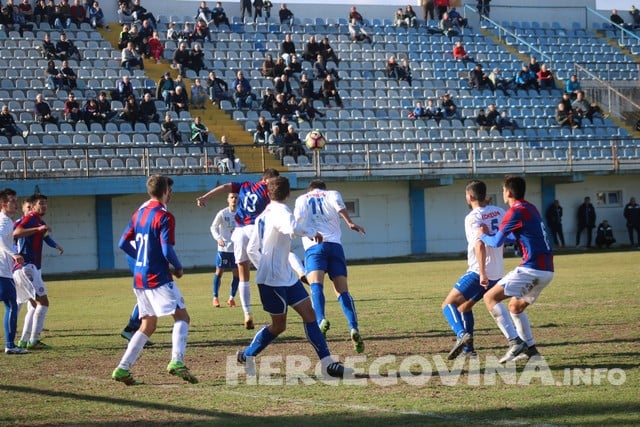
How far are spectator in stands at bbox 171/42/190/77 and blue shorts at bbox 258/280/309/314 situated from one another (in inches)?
1032

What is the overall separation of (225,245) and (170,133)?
482 inches

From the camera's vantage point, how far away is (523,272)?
Result: 9.78 meters

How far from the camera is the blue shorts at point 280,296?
9250mm

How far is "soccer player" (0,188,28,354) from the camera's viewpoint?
475 inches

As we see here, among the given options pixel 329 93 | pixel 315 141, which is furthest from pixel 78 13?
pixel 315 141

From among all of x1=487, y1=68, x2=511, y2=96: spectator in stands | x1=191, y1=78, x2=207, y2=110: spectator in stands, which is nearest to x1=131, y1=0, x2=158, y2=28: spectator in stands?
x1=191, y1=78, x2=207, y2=110: spectator in stands

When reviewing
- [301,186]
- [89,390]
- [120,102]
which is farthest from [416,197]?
[89,390]

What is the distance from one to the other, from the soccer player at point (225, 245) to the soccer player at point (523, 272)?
818 centimetres

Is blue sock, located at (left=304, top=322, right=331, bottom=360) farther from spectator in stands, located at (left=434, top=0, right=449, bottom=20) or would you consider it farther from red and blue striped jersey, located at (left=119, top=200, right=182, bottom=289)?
spectator in stands, located at (left=434, top=0, right=449, bottom=20)

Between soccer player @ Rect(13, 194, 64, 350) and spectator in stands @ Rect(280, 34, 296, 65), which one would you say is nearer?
soccer player @ Rect(13, 194, 64, 350)

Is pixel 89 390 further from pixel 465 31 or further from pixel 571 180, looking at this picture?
pixel 465 31

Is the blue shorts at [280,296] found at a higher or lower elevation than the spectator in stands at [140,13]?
lower

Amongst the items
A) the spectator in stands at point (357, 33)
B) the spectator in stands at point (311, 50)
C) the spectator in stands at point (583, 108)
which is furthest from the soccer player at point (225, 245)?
the spectator in stands at point (583, 108)

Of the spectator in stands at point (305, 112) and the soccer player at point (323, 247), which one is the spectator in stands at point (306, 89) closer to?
the spectator in stands at point (305, 112)
